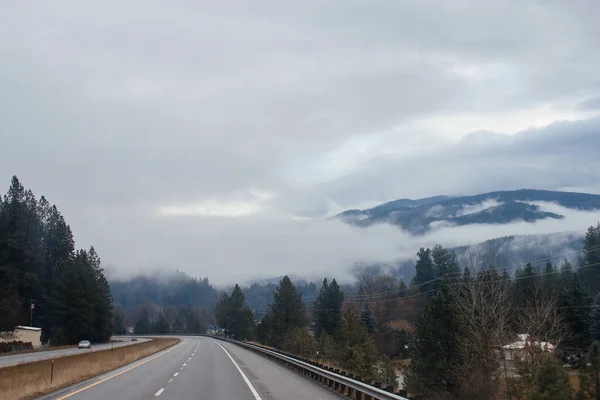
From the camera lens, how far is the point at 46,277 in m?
102

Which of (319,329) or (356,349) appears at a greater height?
(319,329)

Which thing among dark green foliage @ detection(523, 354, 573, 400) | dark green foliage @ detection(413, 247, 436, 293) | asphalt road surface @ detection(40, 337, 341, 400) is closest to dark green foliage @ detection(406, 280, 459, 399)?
dark green foliage @ detection(523, 354, 573, 400)

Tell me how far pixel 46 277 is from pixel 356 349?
58.2 metres

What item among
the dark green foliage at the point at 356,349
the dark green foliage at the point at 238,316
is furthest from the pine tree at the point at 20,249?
the dark green foliage at the point at 238,316

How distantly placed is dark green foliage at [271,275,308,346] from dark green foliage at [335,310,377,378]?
3350cm

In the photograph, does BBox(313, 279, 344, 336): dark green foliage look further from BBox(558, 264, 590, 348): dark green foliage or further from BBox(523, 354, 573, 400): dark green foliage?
BBox(523, 354, 573, 400): dark green foliage

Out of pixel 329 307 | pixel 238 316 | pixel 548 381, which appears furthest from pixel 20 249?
pixel 548 381

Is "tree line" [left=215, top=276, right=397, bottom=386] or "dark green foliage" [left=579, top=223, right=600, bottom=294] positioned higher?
"dark green foliage" [left=579, top=223, right=600, bottom=294]

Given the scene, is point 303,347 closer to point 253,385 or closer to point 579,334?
point 579,334

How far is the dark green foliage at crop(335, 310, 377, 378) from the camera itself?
72.2m

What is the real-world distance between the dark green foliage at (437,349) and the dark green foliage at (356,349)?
16673mm

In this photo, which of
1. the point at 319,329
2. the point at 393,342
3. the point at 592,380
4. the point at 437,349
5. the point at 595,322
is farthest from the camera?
the point at 319,329

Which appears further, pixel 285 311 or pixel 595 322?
pixel 285 311

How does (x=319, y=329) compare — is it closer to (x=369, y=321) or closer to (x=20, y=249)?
(x=369, y=321)
